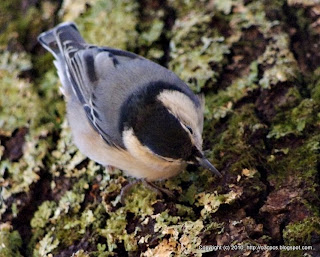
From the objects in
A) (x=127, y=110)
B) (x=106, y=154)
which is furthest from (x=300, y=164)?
(x=106, y=154)

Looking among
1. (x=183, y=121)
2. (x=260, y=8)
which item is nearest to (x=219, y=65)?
(x=260, y=8)

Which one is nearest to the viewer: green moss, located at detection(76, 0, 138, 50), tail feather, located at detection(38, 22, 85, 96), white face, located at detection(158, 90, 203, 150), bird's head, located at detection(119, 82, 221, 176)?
bird's head, located at detection(119, 82, 221, 176)

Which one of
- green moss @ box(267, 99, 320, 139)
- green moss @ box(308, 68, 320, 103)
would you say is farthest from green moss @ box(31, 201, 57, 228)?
green moss @ box(308, 68, 320, 103)

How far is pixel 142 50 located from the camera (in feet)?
11.4

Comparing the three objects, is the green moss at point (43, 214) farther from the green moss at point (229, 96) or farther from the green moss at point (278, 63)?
the green moss at point (278, 63)

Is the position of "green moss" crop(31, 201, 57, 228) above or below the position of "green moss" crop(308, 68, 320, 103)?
below

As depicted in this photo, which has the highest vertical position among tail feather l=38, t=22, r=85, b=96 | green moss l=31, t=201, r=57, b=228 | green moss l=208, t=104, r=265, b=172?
tail feather l=38, t=22, r=85, b=96

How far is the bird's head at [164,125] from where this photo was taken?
2.47 m

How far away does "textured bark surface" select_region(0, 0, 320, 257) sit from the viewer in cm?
237

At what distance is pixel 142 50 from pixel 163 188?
3.77ft

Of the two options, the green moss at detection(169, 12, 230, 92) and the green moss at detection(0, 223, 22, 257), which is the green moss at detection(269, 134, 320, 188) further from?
the green moss at detection(0, 223, 22, 257)

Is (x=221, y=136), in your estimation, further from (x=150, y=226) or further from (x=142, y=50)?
(x=142, y=50)

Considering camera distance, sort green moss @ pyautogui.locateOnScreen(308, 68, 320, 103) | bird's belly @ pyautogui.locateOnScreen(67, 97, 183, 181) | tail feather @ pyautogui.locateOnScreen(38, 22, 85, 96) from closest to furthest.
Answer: bird's belly @ pyautogui.locateOnScreen(67, 97, 183, 181)
green moss @ pyautogui.locateOnScreen(308, 68, 320, 103)
tail feather @ pyautogui.locateOnScreen(38, 22, 85, 96)

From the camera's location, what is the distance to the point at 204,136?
2.94 meters
